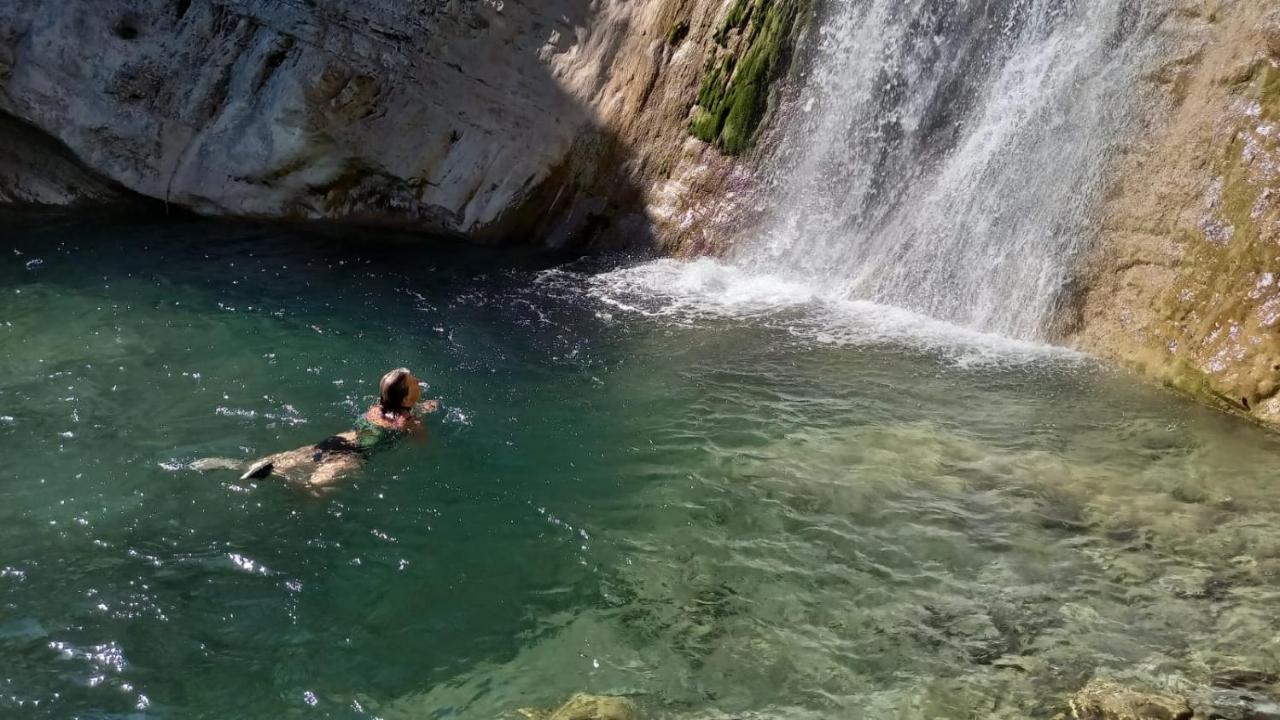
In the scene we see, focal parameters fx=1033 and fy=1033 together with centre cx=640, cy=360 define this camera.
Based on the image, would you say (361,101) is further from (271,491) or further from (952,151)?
(271,491)

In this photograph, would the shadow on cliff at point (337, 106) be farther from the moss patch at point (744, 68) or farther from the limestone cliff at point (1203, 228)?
Result: the limestone cliff at point (1203, 228)

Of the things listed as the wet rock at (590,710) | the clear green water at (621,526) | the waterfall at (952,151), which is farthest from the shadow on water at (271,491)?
the waterfall at (952,151)

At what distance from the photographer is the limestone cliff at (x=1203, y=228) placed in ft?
24.5

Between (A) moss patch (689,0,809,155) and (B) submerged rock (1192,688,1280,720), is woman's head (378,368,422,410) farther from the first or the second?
(A) moss patch (689,0,809,155)

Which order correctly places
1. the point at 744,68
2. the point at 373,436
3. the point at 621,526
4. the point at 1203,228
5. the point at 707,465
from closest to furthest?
the point at 621,526 < the point at 707,465 < the point at 373,436 < the point at 1203,228 < the point at 744,68

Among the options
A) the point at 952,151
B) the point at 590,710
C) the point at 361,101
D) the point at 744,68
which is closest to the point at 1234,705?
the point at 590,710

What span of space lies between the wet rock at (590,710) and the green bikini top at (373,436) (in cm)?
275

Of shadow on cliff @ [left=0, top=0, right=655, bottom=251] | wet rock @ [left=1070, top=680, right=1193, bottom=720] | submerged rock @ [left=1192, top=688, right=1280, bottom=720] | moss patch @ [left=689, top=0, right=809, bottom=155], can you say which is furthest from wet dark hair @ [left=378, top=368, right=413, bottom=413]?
moss patch @ [left=689, top=0, right=809, bottom=155]

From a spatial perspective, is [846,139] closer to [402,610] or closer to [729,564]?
[729,564]

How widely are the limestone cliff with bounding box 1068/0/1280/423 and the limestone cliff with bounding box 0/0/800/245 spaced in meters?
5.68

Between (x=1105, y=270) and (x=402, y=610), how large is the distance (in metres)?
6.44

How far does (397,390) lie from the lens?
22.6 feet

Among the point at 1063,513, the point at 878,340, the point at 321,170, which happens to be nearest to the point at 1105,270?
the point at 878,340

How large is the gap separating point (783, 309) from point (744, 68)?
345 cm
